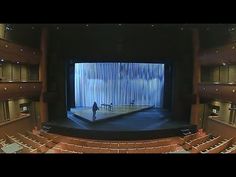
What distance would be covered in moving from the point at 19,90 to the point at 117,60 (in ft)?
11.4

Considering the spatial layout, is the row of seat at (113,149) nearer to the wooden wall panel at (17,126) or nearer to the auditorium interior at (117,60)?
the auditorium interior at (117,60)

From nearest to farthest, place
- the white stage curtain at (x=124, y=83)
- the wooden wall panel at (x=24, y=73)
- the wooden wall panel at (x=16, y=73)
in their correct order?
the wooden wall panel at (x=16, y=73) → the wooden wall panel at (x=24, y=73) → the white stage curtain at (x=124, y=83)

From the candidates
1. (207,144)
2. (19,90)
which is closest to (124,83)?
(19,90)

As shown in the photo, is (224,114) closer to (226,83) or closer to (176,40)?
(226,83)

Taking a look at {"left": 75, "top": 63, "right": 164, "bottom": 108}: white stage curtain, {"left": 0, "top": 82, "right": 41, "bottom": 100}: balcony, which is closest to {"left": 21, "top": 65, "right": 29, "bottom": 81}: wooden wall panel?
{"left": 0, "top": 82, "right": 41, "bottom": 100}: balcony

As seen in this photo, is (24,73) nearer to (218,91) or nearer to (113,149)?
(113,149)

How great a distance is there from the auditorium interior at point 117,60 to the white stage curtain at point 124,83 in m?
1.69

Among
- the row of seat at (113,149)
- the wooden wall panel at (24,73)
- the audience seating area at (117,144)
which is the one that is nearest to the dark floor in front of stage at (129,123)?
the audience seating area at (117,144)

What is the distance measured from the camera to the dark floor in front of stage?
320 inches

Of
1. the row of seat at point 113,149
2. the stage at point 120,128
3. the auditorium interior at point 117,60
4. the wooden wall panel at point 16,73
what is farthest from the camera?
the wooden wall panel at point 16,73

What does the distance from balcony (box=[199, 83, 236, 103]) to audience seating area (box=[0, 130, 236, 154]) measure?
1.25 meters

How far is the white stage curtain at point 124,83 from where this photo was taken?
11.6m
